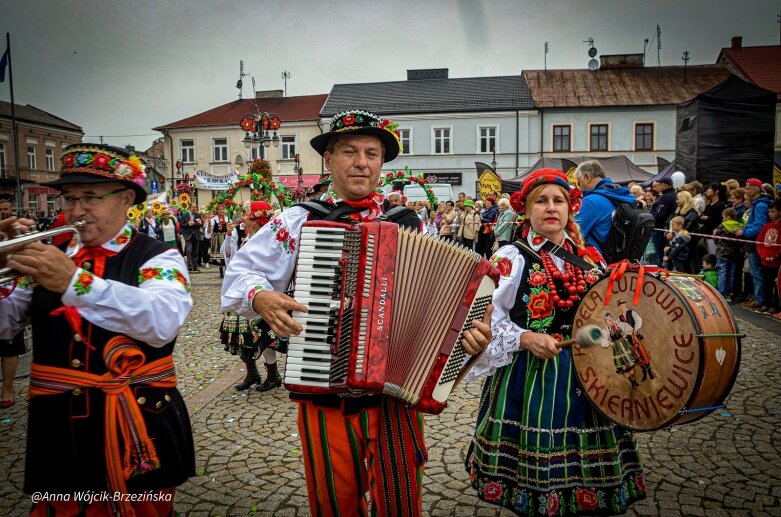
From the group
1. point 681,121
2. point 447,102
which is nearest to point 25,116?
point 447,102

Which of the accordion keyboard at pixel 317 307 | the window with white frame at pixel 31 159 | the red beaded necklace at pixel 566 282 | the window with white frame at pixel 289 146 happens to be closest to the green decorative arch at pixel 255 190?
the red beaded necklace at pixel 566 282

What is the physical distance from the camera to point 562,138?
116 feet

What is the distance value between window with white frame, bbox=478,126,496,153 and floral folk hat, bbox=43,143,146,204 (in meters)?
35.6

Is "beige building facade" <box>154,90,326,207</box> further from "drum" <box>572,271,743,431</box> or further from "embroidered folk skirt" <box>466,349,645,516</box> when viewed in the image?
"drum" <box>572,271,743,431</box>

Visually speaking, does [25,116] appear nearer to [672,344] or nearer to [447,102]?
[447,102]

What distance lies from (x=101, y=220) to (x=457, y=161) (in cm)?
3604

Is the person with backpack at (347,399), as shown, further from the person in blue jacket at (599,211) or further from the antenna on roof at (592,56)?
the antenna on roof at (592,56)

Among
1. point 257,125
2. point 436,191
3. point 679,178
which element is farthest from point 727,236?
point 436,191

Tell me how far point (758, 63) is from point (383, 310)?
42613 millimetres

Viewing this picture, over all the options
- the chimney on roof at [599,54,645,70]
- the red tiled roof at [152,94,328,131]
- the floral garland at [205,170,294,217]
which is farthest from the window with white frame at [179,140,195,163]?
the floral garland at [205,170,294,217]

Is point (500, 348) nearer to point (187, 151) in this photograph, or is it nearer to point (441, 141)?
point (441, 141)

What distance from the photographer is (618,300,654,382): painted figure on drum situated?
8.40 ft

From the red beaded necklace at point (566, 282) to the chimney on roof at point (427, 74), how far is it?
40731mm

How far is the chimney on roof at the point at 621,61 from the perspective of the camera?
3709 cm
